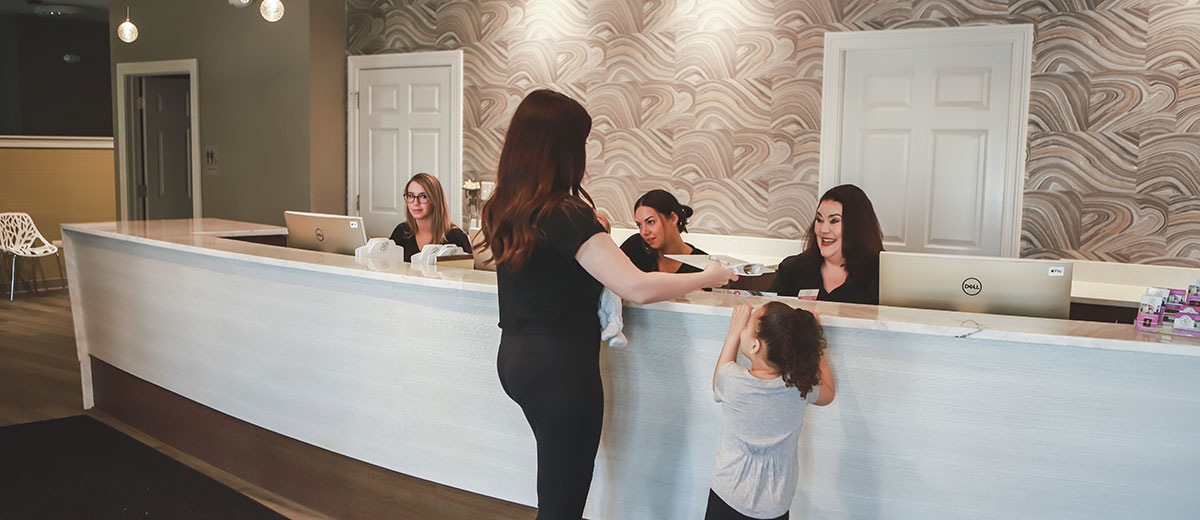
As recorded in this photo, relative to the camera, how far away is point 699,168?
548cm

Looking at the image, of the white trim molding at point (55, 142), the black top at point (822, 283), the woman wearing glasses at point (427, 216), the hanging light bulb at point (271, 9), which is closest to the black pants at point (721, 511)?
the black top at point (822, 283)

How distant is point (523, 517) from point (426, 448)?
394 millimetres

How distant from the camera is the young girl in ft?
6.76

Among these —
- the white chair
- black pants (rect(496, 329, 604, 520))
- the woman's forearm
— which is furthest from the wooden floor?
the woman's forearm

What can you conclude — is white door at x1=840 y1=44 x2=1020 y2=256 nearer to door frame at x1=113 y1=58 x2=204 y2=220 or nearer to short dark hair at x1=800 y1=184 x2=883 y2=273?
short dark hair at x1=800 y1=184 x2=883 y2=273

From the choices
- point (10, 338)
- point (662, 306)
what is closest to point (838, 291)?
point (662, 306)

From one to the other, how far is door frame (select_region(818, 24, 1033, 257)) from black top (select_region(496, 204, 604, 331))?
3.22 m

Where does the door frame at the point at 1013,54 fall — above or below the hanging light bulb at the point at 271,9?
below

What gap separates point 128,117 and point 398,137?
2.89 m

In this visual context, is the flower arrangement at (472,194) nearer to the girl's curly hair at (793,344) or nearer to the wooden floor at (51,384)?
the wooden floor at (51,384)

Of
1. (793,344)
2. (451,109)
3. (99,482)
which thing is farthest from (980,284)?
(451,109)

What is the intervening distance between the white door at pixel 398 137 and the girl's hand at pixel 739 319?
4447mm

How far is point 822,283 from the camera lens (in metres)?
3.39

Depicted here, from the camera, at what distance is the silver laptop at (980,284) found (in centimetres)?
242
